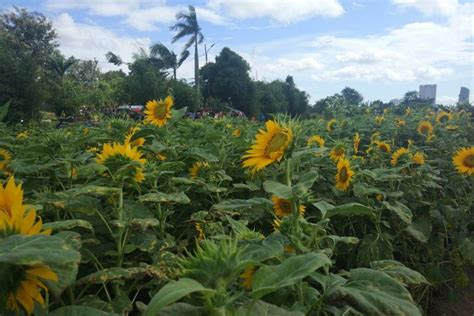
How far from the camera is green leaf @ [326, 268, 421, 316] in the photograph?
0.78 m

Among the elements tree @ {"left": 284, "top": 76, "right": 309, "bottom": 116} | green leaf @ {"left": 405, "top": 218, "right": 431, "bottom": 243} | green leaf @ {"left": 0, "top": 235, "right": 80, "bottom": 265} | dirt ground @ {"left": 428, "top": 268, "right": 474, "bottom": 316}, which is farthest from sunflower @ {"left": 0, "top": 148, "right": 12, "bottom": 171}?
tree @ {"left": 284, "top": 76, "right": 309, "bottom": 116}

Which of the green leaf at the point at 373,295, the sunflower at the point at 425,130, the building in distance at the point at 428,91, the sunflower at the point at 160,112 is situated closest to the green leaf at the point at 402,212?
the green leaf at the point at 373,295

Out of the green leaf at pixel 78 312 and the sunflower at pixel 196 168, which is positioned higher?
the sunflower at pixel 196 168

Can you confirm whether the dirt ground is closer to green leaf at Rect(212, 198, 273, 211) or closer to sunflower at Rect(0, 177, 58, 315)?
green leaf at Rect(212, 198, 273, 211)

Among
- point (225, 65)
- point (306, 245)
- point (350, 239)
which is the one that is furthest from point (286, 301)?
point (225, 65)

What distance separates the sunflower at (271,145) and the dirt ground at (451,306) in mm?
1533

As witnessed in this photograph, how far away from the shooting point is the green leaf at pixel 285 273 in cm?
67

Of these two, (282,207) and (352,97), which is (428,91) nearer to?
(352,97)

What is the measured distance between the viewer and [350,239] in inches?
44.6

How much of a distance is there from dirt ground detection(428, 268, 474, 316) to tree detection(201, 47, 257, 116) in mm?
24778

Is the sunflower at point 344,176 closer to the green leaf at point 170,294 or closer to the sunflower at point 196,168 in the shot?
the sunflower at point 196,168

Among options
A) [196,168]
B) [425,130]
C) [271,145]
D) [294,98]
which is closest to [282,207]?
[271,145]

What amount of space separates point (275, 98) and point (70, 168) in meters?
29.9

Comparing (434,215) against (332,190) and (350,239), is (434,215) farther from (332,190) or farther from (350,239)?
(350,239)
